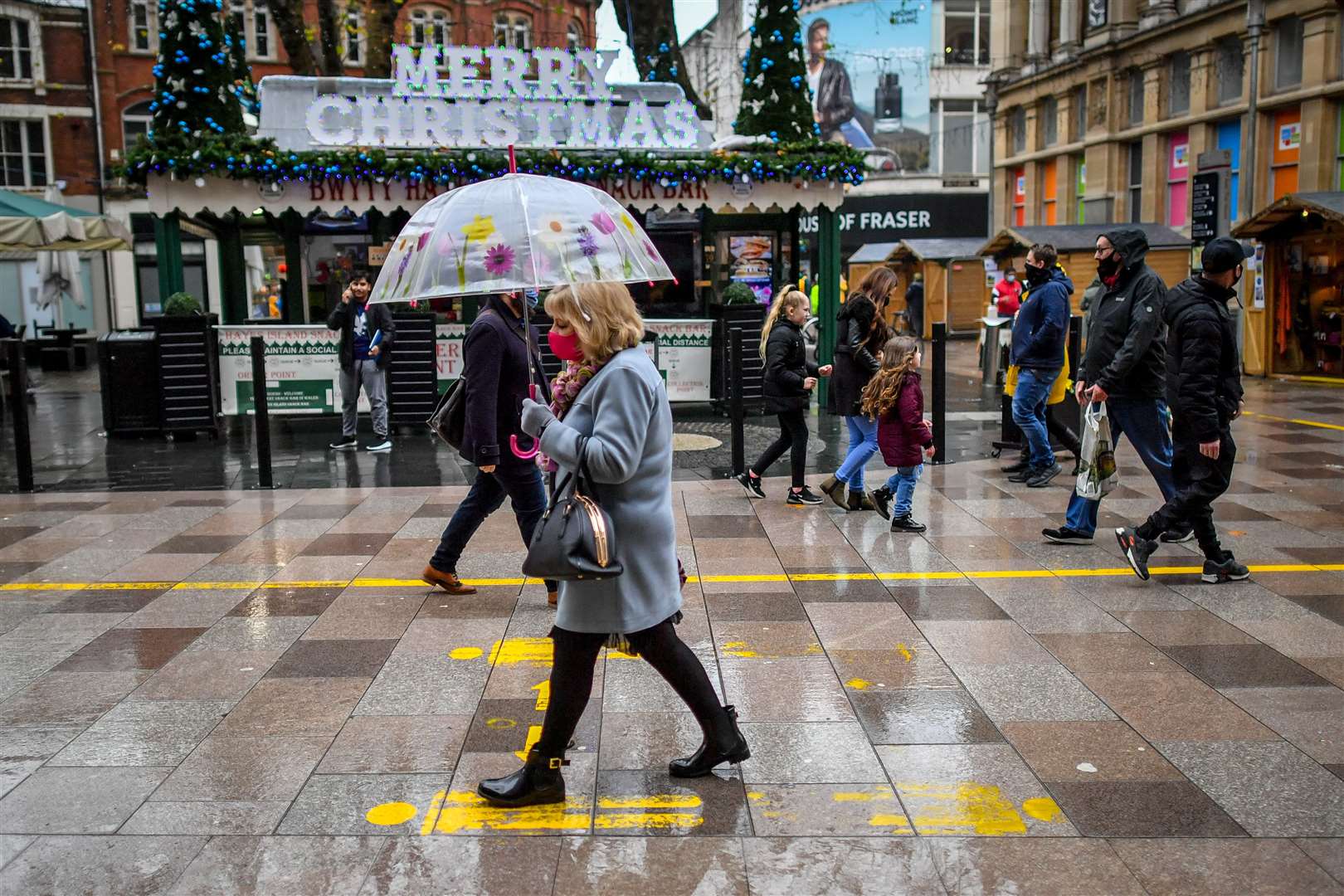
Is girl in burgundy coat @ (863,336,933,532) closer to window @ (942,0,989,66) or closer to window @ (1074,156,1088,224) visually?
window @ (1074,156,1088,224)

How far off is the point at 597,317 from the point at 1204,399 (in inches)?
156

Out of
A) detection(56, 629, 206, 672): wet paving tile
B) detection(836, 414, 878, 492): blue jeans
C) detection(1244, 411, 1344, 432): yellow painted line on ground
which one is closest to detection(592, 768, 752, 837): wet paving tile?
detection(56, 629, 206, 672): wet paving tile

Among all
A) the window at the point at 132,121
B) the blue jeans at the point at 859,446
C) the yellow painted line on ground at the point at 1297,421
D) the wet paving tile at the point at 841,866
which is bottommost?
the wet paving tile at the point at 841,866

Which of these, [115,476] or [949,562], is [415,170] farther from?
[949,562]

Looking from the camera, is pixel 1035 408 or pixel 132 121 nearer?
pixel 1035 408

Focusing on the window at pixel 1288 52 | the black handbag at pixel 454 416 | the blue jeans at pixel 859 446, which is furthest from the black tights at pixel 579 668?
the window at pixel 1288 52

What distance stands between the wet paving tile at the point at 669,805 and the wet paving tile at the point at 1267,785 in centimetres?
154

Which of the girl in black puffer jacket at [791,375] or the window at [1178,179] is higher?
the window at [1178,179]

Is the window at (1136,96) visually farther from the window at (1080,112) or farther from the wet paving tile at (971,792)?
the wet paving tile at (971,792)

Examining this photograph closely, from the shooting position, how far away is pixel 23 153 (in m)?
34.8

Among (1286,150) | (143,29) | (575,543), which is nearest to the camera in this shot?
(575,543)

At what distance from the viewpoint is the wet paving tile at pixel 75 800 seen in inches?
152

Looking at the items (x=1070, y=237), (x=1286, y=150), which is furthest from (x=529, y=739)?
(x=1286, y=150)

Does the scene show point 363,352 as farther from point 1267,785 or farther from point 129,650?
point 1267,785
